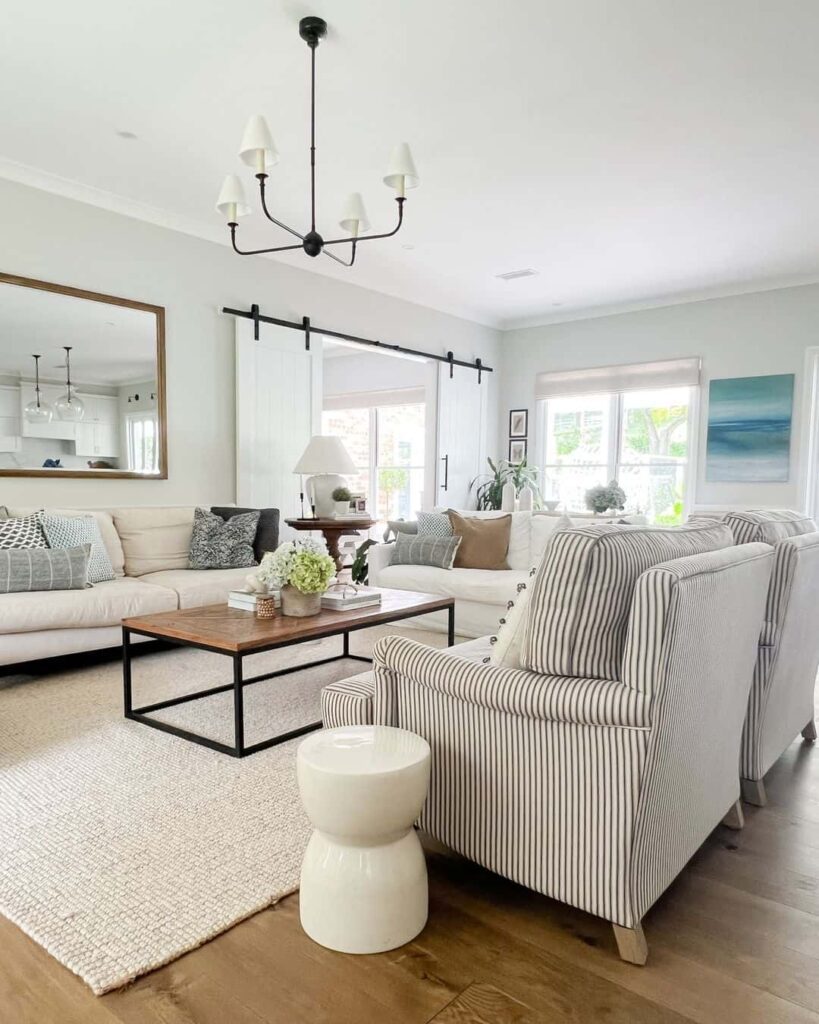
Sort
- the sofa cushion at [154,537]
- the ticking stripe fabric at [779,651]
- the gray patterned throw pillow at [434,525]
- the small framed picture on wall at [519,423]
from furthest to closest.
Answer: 1. the small framed picture on wall at [519,423]
2. the gray patterned throw pillow at [434,525]
3. the sofa cushion at [154,537]
4. the ticking stripe fabric at [779,651]

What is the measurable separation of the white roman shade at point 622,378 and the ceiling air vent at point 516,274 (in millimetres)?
1437

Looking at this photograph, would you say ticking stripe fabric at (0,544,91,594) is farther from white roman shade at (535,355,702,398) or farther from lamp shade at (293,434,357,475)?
white roman shade at (535,355,702,398)

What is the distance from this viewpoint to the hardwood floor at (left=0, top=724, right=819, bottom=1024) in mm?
1322

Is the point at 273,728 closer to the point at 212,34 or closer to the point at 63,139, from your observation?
the point at 212,34

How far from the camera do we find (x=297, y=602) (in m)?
2.98

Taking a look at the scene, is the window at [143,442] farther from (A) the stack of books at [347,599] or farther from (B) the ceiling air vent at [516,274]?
(B) the ceiling air vent at [516,274]

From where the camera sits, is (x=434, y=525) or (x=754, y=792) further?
(x=434, y=525)

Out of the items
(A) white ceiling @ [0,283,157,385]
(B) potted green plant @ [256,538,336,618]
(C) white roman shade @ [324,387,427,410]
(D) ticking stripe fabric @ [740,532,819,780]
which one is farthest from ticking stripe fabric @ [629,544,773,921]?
(C) white roman shade @ [324,387,427,410]

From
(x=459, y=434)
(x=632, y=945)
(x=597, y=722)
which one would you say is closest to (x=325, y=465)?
(x=459, y=434)

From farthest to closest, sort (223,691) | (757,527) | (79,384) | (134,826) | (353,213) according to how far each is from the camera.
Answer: (79,384)
(223,691)
(353,213)
(757,527)
(134,826)

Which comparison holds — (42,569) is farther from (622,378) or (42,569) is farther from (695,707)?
(622,378)

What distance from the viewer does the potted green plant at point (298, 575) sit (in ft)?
9.60

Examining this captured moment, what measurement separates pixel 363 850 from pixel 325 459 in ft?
12.1

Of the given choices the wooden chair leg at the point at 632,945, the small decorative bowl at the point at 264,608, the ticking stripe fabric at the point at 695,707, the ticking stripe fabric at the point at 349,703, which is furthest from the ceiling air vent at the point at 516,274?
the wooden chair leg at the point at 632,945
